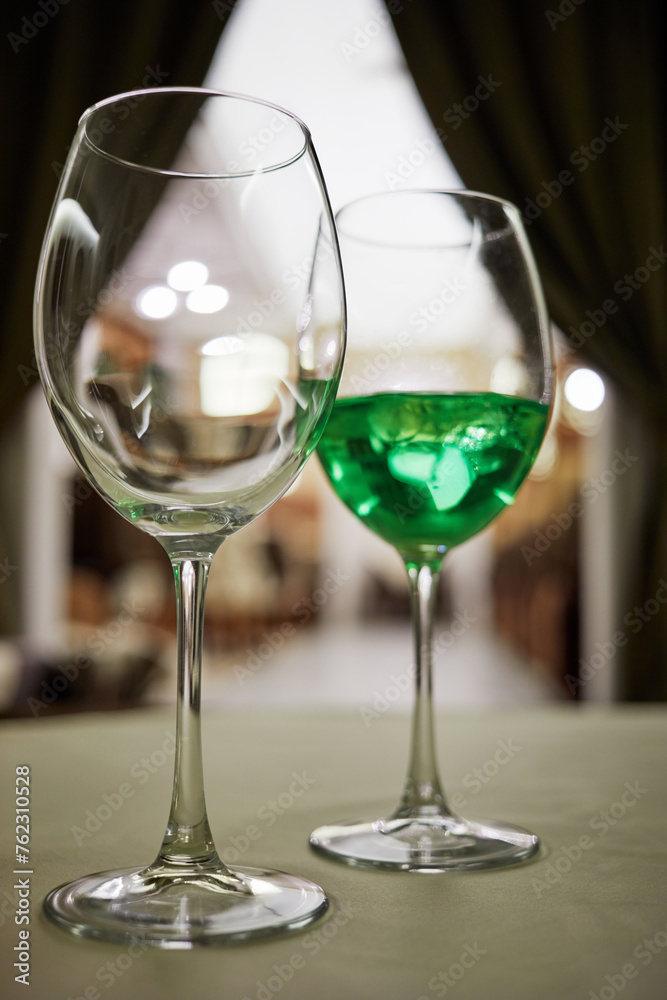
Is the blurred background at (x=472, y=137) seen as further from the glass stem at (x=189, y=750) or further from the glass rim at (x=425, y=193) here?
the glass stem at (x=189, y=750)

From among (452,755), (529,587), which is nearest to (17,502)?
(529,587)

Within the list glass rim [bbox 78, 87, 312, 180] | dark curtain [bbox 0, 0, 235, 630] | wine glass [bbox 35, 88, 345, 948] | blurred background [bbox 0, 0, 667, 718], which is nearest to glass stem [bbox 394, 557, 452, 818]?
wine glass [bbox 35, 88, 345, 948]

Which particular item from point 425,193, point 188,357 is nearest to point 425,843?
point 188,357

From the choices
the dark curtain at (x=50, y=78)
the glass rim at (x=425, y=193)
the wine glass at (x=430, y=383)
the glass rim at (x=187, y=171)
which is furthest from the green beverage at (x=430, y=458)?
the dark curtain at (x=50, y=78)

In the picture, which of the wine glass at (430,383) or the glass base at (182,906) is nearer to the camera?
the glass base at (182,906)

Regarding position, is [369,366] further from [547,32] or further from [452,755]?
[547,32]

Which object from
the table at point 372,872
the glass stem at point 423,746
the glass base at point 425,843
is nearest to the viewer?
the table at point 372,872

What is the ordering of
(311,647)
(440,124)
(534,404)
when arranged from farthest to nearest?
(311,647) < (440,124) < (534,404)

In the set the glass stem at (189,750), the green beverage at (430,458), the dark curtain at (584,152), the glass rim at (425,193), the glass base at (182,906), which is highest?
the dark curtain at (584,152)
